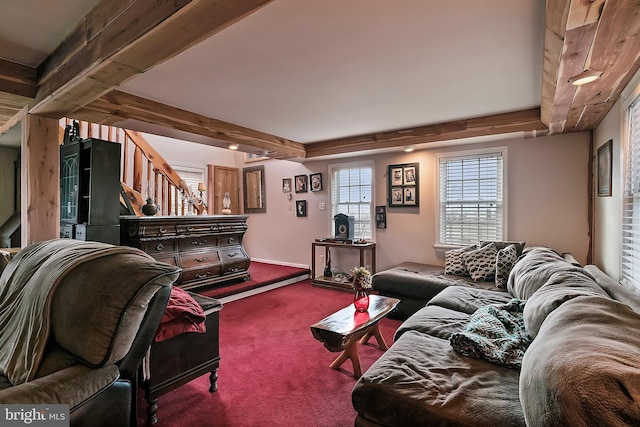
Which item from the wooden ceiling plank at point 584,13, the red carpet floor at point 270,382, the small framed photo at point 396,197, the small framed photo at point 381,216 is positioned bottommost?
the red carpet floor at point 270,382

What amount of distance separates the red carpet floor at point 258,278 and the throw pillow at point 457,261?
251cm

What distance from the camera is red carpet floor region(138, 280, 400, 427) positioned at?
1888mm

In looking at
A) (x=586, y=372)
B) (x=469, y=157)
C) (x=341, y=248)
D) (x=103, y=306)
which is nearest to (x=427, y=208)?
(x=469, y=157)

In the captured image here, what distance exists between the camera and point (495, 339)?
178 centimetres

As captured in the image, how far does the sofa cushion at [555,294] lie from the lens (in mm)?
1550

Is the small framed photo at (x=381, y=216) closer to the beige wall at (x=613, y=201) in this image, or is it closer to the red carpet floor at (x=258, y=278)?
the red carpet floor at (x=258, y=278)

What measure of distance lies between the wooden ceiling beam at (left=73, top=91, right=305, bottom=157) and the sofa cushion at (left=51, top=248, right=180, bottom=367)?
6.11 ft

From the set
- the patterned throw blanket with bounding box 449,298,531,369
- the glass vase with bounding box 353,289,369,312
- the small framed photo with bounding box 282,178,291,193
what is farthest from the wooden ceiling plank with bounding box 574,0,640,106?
the small framed photo with bounding box 282,178,291,193

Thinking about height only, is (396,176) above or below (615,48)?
below

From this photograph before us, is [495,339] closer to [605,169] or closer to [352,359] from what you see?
[352,359]

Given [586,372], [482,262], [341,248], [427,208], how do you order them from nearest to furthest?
1. [586,372]
2. [482,262]
3. [427,208]
4. [341,248]

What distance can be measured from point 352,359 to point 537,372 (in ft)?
5.19

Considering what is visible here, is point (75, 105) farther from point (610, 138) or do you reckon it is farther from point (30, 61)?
point (610, 138)

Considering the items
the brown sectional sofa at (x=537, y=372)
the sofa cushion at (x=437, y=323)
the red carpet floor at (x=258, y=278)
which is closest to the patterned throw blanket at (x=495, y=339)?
the brown sectional sofa at (x=537, y=372)
